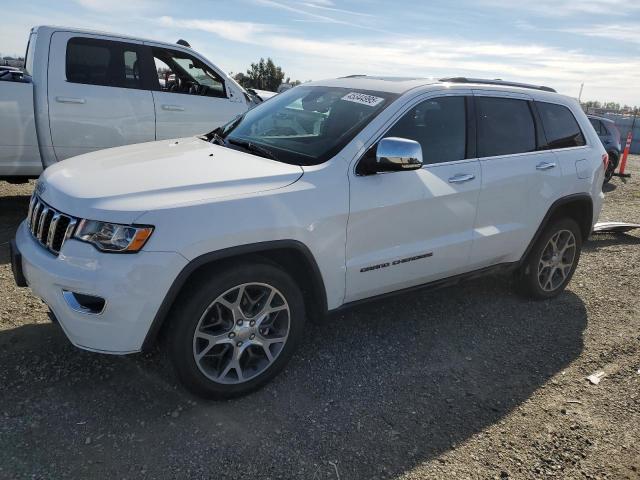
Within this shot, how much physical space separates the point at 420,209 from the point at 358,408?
1.29 meters

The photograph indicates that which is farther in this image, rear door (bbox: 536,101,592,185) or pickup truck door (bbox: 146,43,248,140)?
pickup truck door (bbox: 146,43,248,140)

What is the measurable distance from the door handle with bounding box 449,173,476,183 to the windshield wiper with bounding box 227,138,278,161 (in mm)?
1227

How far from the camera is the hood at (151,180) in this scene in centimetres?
256

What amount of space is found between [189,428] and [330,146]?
1781 millimetres

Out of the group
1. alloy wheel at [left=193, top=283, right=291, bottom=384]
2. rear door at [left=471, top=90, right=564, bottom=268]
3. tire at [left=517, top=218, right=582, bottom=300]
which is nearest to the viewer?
alloy wheel at [left=193, top=283, right=291, bottom=384]


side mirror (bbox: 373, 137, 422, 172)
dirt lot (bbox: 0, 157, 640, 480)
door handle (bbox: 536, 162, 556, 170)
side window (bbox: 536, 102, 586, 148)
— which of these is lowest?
dirt lot (bbox: 0, 157, 640, 480)

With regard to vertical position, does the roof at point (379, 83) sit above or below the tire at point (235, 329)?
above

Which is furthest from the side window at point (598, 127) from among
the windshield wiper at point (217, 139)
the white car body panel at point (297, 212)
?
the windshield wiper at point (217, 139)

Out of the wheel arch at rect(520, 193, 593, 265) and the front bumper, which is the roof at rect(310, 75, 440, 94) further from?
the front bumper

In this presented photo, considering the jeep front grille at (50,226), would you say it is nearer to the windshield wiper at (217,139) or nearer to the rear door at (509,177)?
the windshield wiper at (217,139)

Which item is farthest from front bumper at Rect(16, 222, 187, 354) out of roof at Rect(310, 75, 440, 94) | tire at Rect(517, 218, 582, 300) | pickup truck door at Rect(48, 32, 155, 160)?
pickup truck door at Rect(48, 32, 155, 160)

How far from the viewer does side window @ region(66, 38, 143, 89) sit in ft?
19.2

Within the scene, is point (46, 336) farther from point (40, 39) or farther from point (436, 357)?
point (40, 39)

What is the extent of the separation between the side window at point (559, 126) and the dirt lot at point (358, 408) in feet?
5.01
